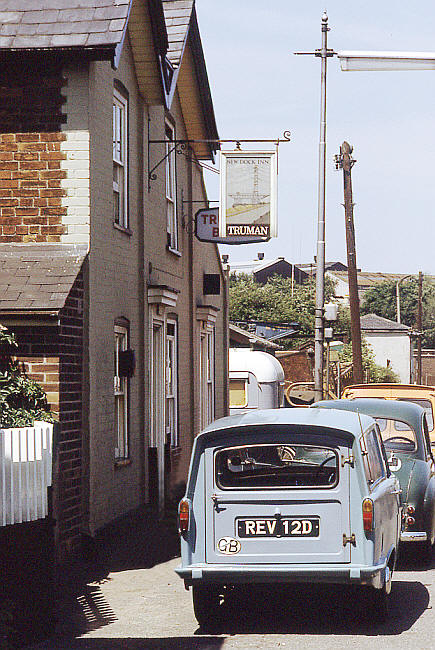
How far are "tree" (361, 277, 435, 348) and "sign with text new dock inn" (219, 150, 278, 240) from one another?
98.7m

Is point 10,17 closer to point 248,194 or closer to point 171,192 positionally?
point 248,194

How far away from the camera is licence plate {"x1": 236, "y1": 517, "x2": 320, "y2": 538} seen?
341 inches

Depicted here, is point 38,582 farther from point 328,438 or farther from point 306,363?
point 306,363

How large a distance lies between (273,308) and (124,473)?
65.4m

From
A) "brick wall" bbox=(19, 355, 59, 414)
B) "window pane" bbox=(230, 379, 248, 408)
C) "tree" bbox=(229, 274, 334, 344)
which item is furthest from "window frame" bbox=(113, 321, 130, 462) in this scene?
"tree" bbox=(229, 274, 334, 344)

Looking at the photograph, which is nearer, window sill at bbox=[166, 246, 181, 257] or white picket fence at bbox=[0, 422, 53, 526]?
white picket fence at bbox=[0, 422, 53, 526]

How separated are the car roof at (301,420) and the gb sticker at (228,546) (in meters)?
0.87

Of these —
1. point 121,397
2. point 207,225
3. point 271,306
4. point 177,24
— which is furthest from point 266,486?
point 271,306

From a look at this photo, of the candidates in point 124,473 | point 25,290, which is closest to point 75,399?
point 25,290

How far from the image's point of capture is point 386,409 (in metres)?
13.2

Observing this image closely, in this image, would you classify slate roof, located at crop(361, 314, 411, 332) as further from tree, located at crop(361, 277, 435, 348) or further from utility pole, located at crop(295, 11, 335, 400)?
utility pole, located at crop(295, 11, 335, 400)

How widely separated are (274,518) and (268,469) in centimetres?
85

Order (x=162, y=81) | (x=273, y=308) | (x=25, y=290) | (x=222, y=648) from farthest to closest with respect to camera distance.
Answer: (x=273, y=308)
(x=162, y=81)
(x=25, y=290)
(x=222, y=648)

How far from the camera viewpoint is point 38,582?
859 cm
